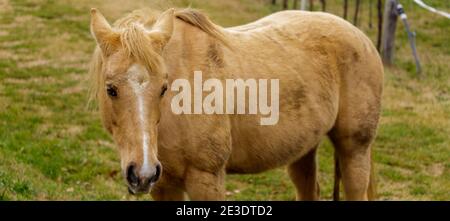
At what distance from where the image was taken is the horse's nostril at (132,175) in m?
3.32

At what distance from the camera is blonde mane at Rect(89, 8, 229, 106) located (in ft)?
11.3

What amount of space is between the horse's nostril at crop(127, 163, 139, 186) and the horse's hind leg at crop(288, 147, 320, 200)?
7.73 feet

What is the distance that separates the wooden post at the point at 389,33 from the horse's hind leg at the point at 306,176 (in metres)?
8.49

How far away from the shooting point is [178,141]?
3.92 m

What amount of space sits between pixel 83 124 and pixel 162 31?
542 cm

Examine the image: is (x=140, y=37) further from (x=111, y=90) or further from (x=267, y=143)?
(x=267, y=143)

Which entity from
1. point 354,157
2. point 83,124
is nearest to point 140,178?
point 354,157

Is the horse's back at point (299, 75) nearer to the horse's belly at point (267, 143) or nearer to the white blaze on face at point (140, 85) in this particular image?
the horse's belly at point (267, 143)

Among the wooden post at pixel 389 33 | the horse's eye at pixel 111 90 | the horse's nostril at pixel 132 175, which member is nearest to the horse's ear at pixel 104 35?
the horse's eye at pixel 111 90

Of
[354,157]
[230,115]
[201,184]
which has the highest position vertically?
[230,115]

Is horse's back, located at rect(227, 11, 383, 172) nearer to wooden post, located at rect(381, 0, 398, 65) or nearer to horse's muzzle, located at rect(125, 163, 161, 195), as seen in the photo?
horse's muzzle, located at rect(125, 163, 161, 195)

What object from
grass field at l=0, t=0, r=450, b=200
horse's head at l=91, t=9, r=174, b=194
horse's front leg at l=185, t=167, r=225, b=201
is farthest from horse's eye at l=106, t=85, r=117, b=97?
grass field at l=0, t=0, r=450, b=200

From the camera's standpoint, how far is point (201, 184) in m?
4.04

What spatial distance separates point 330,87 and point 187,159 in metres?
1.35
